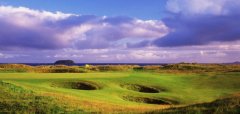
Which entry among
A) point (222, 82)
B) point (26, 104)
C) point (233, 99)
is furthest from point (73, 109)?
point (222, 82)

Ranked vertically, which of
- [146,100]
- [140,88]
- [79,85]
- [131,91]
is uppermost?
[79,85]

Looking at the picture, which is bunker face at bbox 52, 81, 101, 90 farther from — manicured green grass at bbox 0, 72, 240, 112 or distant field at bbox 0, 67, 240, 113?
manicured green grass at bbox 0, 72, 240, 112

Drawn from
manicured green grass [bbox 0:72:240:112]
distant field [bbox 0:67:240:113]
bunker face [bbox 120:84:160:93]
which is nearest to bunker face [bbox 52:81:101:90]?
distant field [bbox 0:67:240:113]

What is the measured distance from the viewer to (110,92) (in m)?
41.9

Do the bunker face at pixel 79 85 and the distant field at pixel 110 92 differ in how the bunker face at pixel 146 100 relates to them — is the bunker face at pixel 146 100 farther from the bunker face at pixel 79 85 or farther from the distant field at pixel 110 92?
the bunker face at pixel 79 85

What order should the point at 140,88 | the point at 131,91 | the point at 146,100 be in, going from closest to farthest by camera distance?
the point at 146,100 < the point at 131,91 < the point at 140,88

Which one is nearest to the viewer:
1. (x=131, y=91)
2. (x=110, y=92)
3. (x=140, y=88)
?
(x=110, y=92)

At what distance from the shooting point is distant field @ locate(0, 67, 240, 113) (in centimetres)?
2995

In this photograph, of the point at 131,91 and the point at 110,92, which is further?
the point at 131,91

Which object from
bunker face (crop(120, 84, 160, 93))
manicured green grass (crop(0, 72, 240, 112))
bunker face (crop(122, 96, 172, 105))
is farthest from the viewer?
bunker face (crop(120, 84, 160, 93))

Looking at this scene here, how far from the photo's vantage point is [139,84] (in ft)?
159

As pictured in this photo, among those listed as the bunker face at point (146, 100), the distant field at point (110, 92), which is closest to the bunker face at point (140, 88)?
the distant field at point (110, 92)

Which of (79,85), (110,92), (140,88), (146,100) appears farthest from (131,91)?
(79,85)

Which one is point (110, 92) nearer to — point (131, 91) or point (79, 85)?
point (131, 91)
